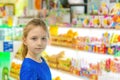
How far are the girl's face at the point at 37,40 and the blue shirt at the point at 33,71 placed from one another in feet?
0.27

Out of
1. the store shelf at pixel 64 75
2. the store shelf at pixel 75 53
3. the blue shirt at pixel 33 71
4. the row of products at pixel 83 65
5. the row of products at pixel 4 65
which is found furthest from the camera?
the row of products at pixel 4 65

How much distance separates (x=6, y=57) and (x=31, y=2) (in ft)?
3.75

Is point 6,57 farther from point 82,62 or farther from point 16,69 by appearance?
point 82,62

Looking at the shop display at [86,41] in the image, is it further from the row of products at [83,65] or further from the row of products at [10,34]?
the row of products at [10,34]

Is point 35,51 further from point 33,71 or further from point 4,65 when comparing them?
point 4,65

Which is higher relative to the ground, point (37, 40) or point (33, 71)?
point (37, 40)

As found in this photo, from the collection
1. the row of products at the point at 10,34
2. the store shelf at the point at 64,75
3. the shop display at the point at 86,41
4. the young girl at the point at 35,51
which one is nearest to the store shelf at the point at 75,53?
the shop display at the point at 86,41

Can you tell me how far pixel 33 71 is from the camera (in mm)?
2070

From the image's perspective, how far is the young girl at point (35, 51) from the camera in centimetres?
208

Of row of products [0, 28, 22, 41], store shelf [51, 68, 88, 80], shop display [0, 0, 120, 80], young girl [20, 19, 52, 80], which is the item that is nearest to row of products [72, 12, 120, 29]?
shop display [0, 0, 120, 80]

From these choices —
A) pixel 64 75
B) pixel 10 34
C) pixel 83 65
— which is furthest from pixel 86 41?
pixel 10 34

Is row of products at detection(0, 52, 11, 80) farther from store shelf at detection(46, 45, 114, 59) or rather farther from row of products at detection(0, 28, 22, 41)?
store shelf at detection(46, 45, 114, 59)

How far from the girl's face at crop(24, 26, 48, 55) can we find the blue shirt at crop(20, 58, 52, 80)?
0.08 meters

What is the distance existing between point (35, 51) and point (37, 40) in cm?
8
